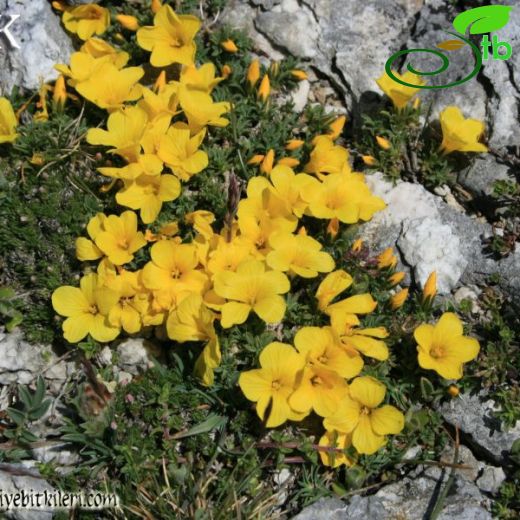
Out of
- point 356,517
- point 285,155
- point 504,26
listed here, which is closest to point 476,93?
point 504,26

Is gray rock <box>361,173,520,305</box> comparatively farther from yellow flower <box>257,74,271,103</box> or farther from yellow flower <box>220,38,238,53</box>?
yellow flower <box>220,38,238,53</box>

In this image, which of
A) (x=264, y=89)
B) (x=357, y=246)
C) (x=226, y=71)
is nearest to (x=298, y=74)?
(x=264, y=89)

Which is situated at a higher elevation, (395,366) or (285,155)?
(285,155)

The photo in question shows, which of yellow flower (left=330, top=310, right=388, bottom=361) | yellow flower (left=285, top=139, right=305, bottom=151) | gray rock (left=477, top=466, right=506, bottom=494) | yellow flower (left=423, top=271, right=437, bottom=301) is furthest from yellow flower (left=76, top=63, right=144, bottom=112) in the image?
gray rock (left=477, top=466, right=506, bottom=494)

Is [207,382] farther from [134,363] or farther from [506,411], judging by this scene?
[506,411]

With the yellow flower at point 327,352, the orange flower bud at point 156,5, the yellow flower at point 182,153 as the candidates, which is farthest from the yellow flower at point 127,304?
the orange flower bud at point 156,5

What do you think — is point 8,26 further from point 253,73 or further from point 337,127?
point 337,127
